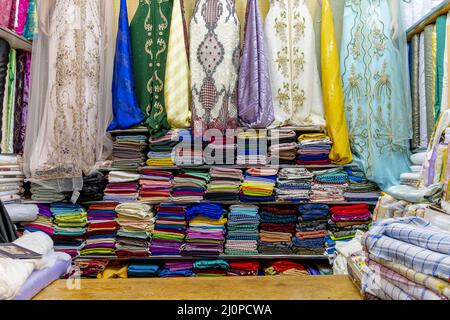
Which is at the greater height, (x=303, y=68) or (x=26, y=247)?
(x=303, y=68)

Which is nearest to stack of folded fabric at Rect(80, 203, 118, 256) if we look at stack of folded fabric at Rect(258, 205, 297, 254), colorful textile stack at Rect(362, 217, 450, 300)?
stack of folded fabric at Rect(258, 205, 297, 254)

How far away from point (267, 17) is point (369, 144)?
117 cm

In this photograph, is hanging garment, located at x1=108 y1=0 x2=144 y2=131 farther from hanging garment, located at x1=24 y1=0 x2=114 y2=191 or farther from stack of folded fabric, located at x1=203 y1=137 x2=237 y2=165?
stack of folded fabric, located at x1=203 y1=137 x2=237 y2=165

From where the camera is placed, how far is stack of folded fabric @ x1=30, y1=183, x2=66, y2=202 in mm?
2383

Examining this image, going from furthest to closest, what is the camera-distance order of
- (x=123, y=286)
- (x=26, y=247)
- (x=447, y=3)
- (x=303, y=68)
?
(x=303, y=68) < (x=447, y=3) < (x=26, y=247) < (x=123, y=286)

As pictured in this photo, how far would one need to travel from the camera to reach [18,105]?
90.5 inches

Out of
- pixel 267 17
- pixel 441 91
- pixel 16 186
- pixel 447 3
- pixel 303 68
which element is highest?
pixel 267 17

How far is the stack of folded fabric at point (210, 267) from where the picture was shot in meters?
2.32

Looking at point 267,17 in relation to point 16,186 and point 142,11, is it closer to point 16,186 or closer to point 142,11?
point 142,11

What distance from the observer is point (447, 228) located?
99 centimetres

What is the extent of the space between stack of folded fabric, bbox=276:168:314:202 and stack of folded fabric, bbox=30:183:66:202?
151 cm

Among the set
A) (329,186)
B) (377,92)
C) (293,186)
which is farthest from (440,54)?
(293,186)

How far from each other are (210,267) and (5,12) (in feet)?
6.93

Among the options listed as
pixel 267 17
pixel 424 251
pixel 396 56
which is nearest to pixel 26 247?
pixel 424 251
